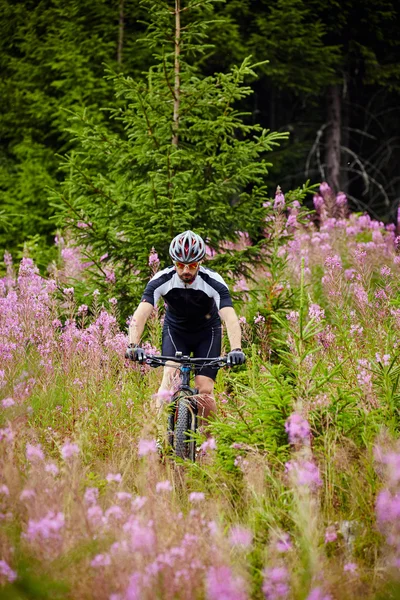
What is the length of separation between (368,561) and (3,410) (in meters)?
2.62

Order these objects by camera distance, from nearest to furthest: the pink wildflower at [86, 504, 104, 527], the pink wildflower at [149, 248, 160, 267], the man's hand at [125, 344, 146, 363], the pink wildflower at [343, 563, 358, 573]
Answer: the pink wildflower at [86, 504, 104, 527] → the pink wildflower at [343, 563, 358, 573] → the man's hand at [125, 344, 146, 363] → the pink wildflower at [149, 248, 160, 267]

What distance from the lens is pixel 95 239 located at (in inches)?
319

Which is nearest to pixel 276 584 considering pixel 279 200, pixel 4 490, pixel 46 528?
pixel 46 528

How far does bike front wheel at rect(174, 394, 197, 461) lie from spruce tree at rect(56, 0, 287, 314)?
9.26ft

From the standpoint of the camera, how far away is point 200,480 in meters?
4.96

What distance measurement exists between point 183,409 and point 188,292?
1082 millimetres

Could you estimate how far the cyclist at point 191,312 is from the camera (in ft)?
18.7

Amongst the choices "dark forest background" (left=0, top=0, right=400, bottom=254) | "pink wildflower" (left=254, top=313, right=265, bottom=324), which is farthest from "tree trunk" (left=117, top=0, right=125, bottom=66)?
"pink wildflower" (left=254, top=313, right=265, bottom=324)

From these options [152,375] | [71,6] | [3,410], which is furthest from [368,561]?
[71,6]

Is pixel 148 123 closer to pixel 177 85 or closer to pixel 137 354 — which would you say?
pixel 177 85

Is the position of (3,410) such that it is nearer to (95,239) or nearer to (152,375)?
(152,375)

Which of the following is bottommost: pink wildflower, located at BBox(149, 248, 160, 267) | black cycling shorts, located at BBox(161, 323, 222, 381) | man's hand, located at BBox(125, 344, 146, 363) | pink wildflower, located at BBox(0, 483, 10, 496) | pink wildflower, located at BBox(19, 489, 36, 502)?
pink wildflower, located at BBox(19, 489, 36, 502)

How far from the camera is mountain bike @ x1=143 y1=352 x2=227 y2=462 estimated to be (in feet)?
17.5

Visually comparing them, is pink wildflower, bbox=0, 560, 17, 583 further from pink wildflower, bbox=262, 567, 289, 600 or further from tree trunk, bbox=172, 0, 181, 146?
tree trunk, bbox=172, 0, 181, 146
